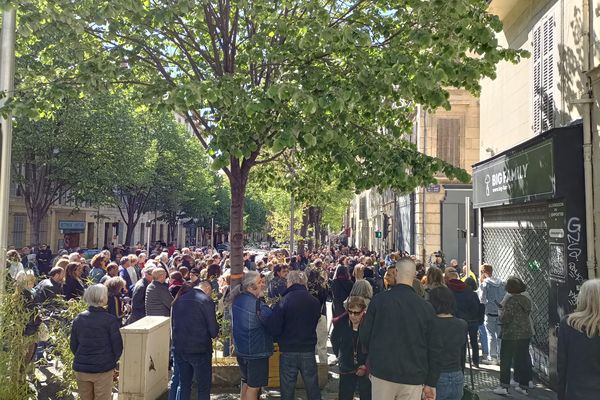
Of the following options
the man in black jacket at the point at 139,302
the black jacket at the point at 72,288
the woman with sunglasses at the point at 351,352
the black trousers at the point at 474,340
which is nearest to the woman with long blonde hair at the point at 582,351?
the woman with sunglasses at the point at 351,352

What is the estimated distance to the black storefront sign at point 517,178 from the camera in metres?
8.23

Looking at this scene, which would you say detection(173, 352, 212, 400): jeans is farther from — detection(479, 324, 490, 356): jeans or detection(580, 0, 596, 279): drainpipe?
detection(479, 324, 490, 356): jeans

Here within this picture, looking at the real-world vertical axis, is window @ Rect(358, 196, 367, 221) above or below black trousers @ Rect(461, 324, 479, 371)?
above

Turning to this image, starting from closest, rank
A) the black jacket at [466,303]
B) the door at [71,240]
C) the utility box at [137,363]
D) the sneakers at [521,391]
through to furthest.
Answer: the utility box at [137,363]
the sneakers at [521,391]
the black jacket at [466,303]
the door at [71,240]

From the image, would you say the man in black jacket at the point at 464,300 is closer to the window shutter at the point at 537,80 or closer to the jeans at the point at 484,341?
the jeans at the point at 484,341

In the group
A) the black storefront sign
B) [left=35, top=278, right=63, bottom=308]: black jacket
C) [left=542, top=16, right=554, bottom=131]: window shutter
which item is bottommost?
[left=35, top=278, right=63, bottom=308]: black jacket

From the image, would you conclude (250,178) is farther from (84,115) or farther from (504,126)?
(84,115)

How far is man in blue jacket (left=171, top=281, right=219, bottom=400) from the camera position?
19.9ft

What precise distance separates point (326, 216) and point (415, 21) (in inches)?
1475

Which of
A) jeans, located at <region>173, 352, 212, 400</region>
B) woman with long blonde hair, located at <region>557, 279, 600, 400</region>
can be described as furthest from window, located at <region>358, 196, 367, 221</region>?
woman with long blonde hair, located at <region>557, 279, 600, 400</region>

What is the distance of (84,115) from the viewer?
23406 mm

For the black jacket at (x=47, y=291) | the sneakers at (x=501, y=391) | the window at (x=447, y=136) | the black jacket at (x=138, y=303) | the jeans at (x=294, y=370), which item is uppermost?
the window at (x=447, y=136)

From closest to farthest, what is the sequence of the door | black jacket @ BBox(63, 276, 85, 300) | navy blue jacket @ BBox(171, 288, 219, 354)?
navy blue jacket @ BBox(171, 288, 219, 354)
black jacket @ BBox(63, 276, 85, 300)
the door

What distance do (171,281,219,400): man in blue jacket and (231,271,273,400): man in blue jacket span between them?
0.36m
